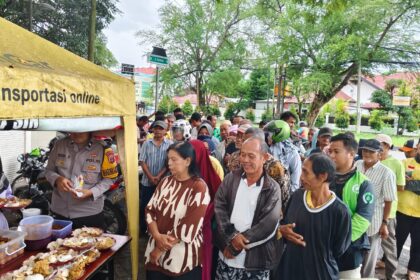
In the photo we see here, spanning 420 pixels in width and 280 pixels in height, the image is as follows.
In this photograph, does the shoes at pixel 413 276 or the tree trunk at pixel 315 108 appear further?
the tree trunk at pixel 315 108

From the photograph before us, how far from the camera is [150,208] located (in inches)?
99.0

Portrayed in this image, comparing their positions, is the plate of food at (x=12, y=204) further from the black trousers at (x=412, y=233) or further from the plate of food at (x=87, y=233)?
the black trousers at (x=412, y=233)

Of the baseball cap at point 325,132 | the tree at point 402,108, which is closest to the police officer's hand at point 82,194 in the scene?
the baseball cap at point 325,132

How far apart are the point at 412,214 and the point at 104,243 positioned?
3.39 m

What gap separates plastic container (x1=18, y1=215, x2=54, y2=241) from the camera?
92.0 inches

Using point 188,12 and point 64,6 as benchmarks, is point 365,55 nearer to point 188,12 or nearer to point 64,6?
point 188,12

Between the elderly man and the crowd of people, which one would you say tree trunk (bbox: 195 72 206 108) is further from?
the elderly man

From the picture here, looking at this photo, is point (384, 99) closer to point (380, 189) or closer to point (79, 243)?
point (380, 189)

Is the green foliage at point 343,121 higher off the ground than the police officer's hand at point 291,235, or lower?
higher

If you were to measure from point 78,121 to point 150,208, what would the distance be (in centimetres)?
90

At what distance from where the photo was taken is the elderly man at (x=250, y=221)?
2260 mm

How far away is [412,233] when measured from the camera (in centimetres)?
365

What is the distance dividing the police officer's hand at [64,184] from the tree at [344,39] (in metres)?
15.5

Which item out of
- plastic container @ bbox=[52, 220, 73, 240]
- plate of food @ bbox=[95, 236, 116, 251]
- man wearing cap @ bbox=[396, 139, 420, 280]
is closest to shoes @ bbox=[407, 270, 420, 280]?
man wearing cap @ bbox=[396, 139, 420, 280]
